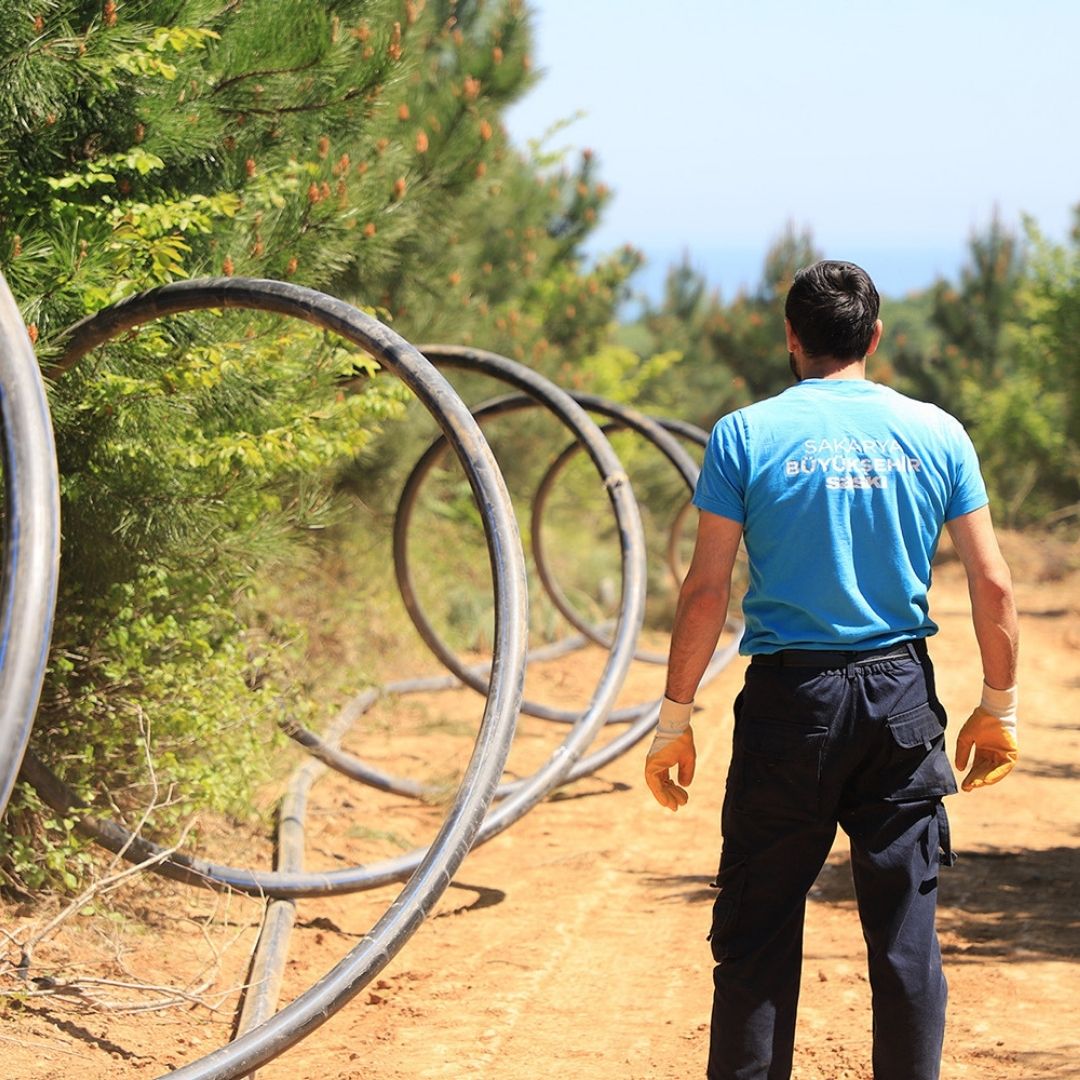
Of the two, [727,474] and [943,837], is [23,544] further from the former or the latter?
[943,837]

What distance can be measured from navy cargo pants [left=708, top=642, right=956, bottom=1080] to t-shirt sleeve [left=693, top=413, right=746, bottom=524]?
35 centimetres

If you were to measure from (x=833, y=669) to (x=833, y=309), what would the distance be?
2.62 feet

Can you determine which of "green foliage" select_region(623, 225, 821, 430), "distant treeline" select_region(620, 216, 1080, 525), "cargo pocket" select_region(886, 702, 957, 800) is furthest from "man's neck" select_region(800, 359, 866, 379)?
"green foliage" select_region(623, 225, 821, 430)

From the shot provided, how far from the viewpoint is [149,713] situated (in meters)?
4.96

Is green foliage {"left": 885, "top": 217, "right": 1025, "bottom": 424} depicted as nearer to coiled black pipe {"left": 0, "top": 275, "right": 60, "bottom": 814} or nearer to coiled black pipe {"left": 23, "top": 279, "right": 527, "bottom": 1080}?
coiled black pipe {"left": 23, "top": 279, "right": 527, "bottom": 1080}

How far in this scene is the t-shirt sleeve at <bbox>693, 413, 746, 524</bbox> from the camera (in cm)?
317

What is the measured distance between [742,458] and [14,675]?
1.57 metres

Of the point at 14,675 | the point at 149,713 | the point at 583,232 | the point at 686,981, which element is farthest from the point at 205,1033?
the point at 583,232

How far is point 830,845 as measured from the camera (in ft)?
10.3

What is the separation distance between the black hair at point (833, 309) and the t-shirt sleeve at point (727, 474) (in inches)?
10.6

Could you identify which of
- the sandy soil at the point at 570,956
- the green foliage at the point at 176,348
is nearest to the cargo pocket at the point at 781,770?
the sandy soil at the point at 570,956

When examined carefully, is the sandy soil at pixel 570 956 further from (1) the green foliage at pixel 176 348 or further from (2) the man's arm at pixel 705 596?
(2) the man's arm at pixel 705 596

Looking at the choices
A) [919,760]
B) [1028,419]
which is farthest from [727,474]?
[1028,419]

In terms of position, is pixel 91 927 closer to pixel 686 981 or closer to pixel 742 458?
pixel 686 981
